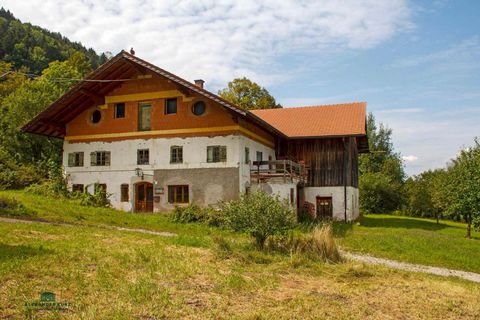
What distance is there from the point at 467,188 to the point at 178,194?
1756 cm

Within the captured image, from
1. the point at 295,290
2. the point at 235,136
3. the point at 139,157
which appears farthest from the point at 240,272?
the point at 139,157

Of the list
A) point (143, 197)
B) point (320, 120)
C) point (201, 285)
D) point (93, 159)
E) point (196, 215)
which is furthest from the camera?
point (320, 120)

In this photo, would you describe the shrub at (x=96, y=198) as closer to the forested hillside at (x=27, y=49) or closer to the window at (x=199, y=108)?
the window at (x=199, y=108)

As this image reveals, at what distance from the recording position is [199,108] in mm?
26469

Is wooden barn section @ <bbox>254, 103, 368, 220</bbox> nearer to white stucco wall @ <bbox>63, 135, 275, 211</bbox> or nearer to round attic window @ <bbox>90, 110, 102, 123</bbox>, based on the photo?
white stucco wall @ <bbox>63, 135, 275, 211</bbox>

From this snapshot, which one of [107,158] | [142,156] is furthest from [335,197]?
[107,158]

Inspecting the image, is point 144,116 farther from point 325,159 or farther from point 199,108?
point 325,159

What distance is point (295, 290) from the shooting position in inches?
368

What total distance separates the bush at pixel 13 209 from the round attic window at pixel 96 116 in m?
9.51

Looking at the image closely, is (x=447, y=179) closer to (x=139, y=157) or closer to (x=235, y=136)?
(x=235, y=136)

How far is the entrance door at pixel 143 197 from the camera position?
2734 centimetres

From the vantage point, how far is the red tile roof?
30355 mm

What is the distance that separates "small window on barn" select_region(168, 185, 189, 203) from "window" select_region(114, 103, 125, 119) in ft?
18.7

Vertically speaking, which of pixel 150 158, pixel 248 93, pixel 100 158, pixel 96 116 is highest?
pixel 248 93
